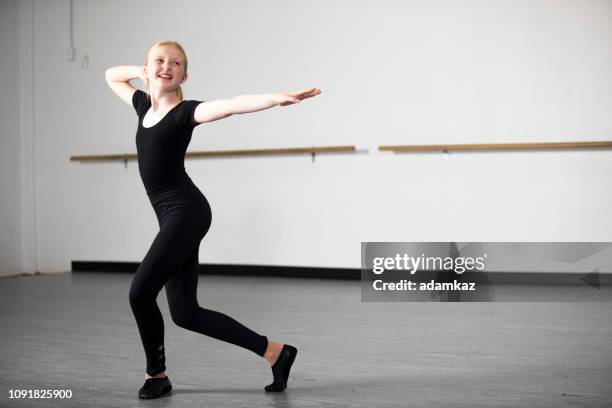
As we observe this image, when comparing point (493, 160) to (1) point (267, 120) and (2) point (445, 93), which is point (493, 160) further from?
(1) point (267, 120)

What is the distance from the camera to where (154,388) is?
2174 millimetres

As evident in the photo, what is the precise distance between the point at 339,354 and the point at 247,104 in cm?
118

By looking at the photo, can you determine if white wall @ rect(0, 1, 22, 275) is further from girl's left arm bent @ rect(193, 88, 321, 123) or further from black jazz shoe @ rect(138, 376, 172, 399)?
girl's left arm bent @ rect(193, 88, 321, 123)

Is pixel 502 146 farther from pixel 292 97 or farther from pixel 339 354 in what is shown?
pixel 292 97

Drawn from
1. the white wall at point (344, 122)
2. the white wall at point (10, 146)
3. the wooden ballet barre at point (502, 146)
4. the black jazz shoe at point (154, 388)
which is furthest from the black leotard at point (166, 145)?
the white wall at point (10, 146)

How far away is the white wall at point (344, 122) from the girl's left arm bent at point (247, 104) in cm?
332

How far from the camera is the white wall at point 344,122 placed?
16.1 feet

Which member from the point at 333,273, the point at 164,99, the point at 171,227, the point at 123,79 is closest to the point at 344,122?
the point at 333,273

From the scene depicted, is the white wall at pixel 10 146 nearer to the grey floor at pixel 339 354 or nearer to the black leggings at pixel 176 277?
the grey floor at pixel 339 354

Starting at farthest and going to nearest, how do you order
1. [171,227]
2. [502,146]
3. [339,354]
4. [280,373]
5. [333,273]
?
[333,273]
[502,146]
[339,354]
[280,373]
[171,227]

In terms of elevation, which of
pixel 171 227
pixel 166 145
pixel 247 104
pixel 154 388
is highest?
pixel 247 104

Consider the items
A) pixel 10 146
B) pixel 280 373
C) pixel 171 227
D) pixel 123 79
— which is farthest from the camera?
pixel 10 146

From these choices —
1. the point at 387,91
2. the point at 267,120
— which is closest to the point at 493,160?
the point at 387,91

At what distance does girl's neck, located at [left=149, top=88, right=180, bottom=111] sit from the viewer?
2172 mm
